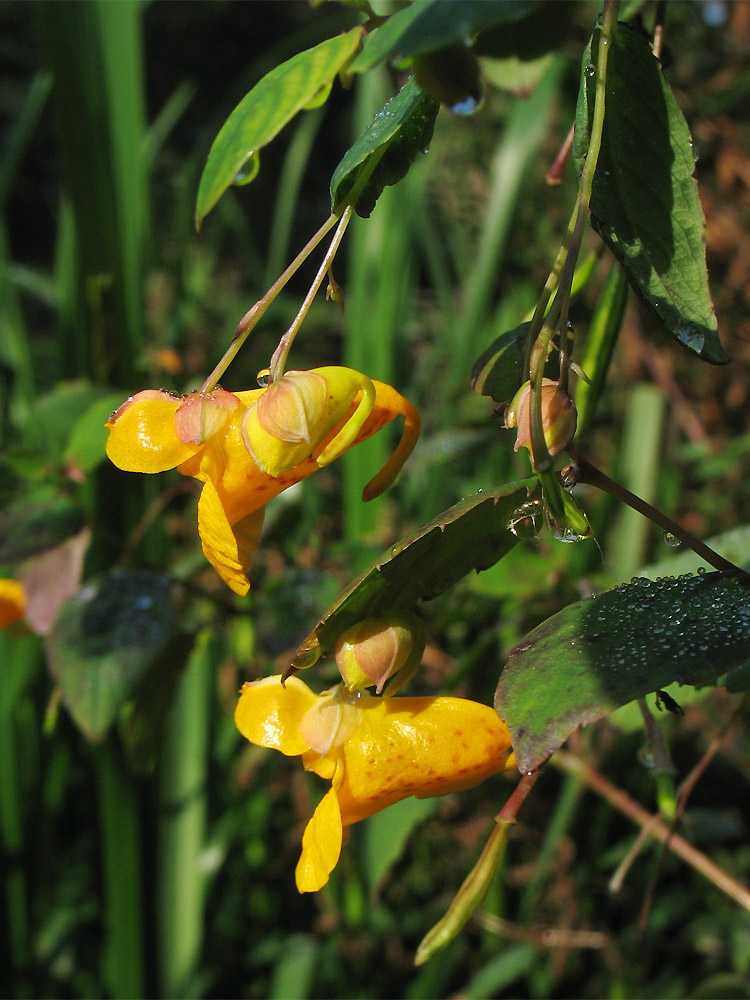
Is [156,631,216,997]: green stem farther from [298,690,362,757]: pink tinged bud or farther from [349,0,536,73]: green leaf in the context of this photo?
[349,0,536,73]: green leaf

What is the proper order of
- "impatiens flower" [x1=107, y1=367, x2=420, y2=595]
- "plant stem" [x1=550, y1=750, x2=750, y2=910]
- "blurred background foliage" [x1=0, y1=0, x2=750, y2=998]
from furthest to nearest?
1. "blurred background foliage" [x1=0, y1=0, x2=750, y2=998]
2. "plant stem" [x1=550, y1=750, x2=750, y2=910]
3. "impatiens flower" [x1=107, y1=367, x2=420, y2=595]

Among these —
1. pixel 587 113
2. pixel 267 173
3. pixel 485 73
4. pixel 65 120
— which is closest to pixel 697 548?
pixel 587 113

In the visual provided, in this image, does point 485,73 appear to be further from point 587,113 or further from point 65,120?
point 65,120

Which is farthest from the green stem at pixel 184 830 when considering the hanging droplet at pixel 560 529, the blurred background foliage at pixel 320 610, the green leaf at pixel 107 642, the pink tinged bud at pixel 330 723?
the hanging droplet at pixel 560 529

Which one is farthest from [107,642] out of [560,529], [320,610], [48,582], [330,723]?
[560,529]

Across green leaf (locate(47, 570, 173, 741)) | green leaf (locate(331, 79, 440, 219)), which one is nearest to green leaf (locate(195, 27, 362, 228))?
green leaf (locate(331, 79, 440, 219))

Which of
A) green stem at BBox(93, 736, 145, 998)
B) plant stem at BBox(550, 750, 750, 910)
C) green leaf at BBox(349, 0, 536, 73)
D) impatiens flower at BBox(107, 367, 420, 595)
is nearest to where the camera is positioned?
green leaf at BBox(349, 0, 536, 73)

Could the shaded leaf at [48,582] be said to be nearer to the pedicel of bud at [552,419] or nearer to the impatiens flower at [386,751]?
the impatiens flower at [386,751]
